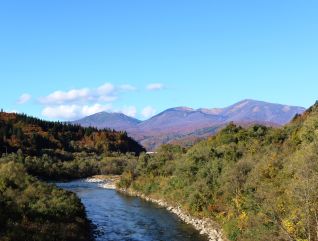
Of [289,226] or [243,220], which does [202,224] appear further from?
[289,226]

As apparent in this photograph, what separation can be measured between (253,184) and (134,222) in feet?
55.4

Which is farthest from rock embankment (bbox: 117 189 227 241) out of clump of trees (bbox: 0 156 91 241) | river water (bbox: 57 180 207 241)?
→ clump of trees (bbox: 0 156 91 241)

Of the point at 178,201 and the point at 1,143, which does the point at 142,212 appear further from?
the point at 1,143

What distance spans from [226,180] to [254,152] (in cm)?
824

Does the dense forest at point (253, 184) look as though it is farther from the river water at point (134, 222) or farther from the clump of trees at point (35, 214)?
the clump of trees at point (35, 214)

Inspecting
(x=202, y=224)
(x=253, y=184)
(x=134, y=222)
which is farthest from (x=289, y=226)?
(x=134, y=222)

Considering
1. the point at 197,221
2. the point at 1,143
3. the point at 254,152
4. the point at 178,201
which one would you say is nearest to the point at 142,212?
the point at 178,201

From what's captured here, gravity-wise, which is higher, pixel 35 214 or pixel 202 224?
pixel 35 214

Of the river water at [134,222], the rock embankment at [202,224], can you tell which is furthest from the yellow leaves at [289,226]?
the river water at [134,222]

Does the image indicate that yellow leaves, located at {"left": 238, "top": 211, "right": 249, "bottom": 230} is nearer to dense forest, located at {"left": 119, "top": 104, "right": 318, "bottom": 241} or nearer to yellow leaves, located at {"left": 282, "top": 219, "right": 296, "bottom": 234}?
dense forest, located at {"left": 119, "top": 104, "right": 318, "bottom": 241}

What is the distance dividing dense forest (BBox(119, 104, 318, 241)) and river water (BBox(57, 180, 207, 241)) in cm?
346

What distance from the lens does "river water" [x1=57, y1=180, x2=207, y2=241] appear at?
45509 mm

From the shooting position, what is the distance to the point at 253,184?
43.8m

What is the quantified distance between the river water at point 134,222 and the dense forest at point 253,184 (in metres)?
3.46
